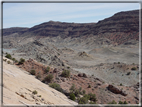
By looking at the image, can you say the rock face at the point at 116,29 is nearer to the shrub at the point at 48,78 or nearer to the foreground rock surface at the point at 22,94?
the shrub at the point at 48,78

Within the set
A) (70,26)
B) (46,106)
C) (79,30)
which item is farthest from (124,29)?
(46,106)

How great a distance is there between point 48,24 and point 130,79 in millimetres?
153008

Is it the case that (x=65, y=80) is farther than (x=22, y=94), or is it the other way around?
(x=65, y=80)

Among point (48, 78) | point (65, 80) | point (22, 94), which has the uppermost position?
point (22, 94)

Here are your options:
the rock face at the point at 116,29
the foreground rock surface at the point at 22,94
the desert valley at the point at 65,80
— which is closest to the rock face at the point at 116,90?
the desert valley at the point at 65,80

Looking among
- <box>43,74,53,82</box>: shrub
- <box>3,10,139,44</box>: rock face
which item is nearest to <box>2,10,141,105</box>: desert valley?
<box>43,74,53,82</box>: shrub

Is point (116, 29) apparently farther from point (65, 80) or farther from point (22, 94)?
point (22, 94)

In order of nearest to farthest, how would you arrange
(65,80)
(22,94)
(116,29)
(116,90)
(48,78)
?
1. (22,94)
2. (48,78)
3. (65,80)
4. (116,90)
5. (116,29)

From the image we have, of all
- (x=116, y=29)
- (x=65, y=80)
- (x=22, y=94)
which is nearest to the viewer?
(x=22, y=94)

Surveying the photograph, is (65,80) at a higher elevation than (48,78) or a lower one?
lower

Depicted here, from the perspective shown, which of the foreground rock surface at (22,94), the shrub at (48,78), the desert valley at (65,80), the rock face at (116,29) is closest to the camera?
the foreground rock surface at (22,94)

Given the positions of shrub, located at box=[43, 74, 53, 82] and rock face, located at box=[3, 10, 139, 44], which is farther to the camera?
rock face, located at box=[3, 10, 139, 44]

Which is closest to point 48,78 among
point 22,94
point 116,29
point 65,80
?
point 65,80

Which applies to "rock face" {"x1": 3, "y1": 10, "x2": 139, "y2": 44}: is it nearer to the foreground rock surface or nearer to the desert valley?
the desert valley
